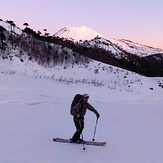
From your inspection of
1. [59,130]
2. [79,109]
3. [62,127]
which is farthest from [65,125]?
[79,109]

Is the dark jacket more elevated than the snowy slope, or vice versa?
the dark jacket

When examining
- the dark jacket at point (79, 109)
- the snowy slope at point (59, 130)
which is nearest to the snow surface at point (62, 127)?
the snowy slope at point (59, 130)

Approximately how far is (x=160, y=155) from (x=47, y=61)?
3156 centimetres

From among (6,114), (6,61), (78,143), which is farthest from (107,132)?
A: (6,61)

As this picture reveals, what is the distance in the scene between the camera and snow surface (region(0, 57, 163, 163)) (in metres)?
6.81

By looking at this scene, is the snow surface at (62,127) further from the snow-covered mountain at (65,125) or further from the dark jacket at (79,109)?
the dark jacket at (79,109)

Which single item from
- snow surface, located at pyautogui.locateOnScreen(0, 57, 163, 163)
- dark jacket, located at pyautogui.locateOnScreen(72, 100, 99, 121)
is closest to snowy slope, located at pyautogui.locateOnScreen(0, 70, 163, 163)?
snow surface, located at pyautogui.locateOnScreen(0, 57, 163, 163)

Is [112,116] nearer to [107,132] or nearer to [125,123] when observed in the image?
[125,123]

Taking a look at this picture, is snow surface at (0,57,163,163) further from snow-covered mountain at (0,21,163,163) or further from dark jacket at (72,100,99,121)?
dark jacket at (72,100,99,121)

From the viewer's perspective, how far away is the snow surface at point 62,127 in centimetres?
681

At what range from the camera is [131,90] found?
82.0 feet

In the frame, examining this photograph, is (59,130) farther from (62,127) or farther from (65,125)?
(65,125)

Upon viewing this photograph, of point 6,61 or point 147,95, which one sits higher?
point 6,61

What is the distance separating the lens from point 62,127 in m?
10.1
